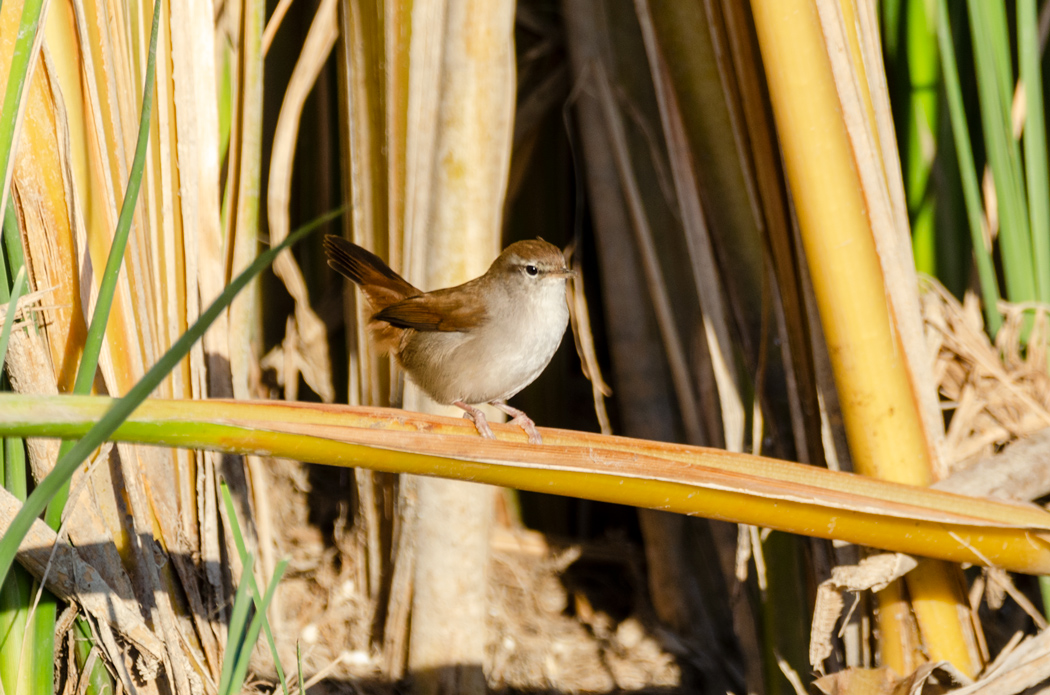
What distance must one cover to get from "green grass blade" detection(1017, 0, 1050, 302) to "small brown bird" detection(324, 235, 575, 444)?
1.10 meters

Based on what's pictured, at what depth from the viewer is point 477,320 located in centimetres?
221

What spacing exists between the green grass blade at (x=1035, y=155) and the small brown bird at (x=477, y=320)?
1.10m

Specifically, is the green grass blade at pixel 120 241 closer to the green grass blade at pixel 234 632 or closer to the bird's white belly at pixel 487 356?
the green grass blade at pixel 234 632

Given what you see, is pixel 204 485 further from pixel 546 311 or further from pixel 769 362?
pixel 769 362

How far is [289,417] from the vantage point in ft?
3.74

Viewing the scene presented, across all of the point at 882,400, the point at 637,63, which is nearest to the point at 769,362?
the point at 882,400

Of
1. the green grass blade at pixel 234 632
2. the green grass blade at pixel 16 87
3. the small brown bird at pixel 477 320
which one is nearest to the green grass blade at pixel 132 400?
the green grass blade at pixel 234 632

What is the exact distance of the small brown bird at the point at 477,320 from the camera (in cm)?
215

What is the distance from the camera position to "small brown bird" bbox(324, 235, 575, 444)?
2.15 m

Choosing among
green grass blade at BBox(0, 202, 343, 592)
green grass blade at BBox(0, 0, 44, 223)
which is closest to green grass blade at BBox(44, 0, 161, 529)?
green grass blade at BBox(0, 0, 44, 223)

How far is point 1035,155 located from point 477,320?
137 centimetres

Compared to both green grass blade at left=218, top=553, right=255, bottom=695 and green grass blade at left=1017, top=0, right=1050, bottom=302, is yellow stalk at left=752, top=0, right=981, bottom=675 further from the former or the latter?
green grass blade at left=218, top=553, right=255, bottom=695

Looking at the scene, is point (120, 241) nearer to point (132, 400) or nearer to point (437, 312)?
point (132, 400)

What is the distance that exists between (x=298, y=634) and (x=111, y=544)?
3.92ft
